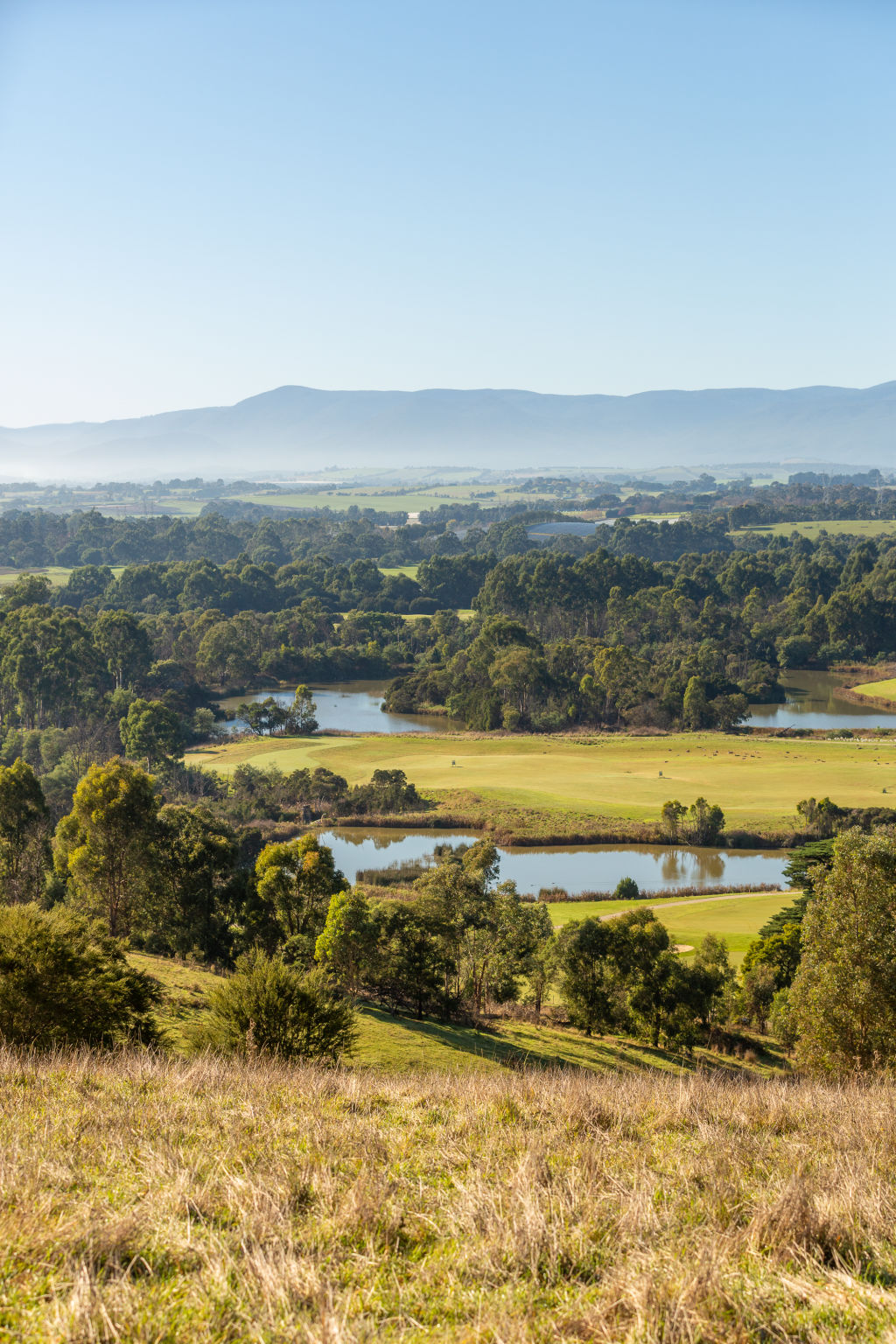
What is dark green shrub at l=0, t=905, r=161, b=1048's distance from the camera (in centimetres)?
1127

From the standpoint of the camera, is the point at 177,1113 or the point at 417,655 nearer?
the point at 177,1113

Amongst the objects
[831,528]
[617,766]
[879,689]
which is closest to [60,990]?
[617,766]

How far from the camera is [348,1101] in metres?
7.88

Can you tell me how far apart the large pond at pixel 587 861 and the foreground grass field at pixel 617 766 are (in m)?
3.10

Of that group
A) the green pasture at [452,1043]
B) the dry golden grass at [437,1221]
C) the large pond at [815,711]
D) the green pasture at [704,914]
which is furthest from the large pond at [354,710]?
the dry golden grass at [437,1221]

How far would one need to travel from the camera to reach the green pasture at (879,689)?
73.4 m

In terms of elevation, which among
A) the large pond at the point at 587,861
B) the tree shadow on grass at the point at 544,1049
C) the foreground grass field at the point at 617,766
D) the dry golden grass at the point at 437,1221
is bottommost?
the large pond at the point at 587,861

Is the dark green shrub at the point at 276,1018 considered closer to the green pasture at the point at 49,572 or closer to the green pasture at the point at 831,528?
the green pasture at the point at 49,572

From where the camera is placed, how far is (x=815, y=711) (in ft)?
234

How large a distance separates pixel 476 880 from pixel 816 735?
1728 inches

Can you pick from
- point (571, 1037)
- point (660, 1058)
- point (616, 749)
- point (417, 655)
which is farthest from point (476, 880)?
point (417, 655)

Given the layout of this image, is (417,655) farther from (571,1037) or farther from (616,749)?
(571,1037)

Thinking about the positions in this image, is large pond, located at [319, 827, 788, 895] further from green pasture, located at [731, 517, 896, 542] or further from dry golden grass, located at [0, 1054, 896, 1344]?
green pasture, located at [731, 517, 896, 542]

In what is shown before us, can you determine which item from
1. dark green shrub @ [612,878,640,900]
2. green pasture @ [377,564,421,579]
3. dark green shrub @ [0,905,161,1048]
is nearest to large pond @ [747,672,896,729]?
dark green shrub @ [612,878,640,900]
